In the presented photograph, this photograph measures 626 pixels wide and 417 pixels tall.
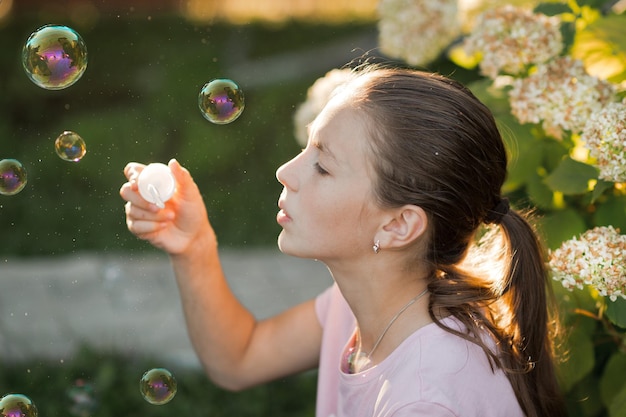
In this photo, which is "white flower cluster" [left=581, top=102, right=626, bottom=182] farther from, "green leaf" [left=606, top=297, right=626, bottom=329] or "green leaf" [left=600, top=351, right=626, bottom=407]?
"green leaf" [left=600, top=351, right=626, bottom=407]

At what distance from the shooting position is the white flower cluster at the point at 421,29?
2.67 metres

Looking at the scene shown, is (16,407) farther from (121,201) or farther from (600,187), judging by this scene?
(121,201)

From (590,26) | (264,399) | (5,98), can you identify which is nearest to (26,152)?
(5,98)

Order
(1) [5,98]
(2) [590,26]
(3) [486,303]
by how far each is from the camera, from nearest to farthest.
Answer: (3) [486,303] → (2) [590,26] → (1) [5,98]

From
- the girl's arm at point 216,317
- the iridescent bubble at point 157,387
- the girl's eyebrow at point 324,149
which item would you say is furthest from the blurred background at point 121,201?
the girl's eyebrow at point 324,149

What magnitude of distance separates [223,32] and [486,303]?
6138mm

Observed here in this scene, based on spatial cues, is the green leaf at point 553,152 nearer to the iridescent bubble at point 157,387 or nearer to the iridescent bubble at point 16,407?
the iridescent bubble at point 157,387

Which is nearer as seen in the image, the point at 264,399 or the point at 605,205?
the point at 605,205

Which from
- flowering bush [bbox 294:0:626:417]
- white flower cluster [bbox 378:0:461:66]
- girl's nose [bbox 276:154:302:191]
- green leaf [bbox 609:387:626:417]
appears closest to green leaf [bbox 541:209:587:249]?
flowering bush [bbox 294:0:626:417]

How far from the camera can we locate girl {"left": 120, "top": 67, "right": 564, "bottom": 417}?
1.61 metres

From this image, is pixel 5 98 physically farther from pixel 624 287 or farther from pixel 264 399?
pixel 624 287

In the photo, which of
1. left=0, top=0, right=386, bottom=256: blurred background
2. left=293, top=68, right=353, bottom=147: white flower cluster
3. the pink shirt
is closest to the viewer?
the pink shirt

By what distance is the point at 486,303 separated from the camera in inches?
69.0

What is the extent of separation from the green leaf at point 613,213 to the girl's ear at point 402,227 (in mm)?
468
